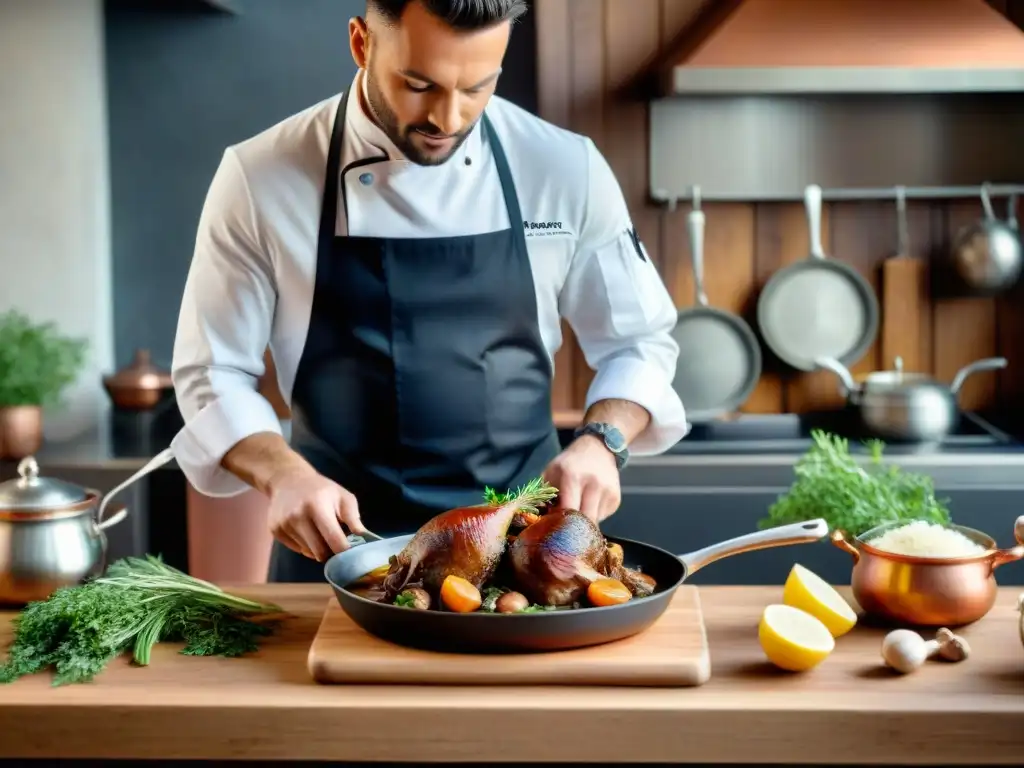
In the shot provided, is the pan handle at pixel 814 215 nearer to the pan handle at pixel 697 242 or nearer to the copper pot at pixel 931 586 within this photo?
the pan handle at pixel 697 242

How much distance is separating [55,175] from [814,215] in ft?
6.38

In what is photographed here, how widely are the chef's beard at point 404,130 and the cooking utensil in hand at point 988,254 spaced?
200cm

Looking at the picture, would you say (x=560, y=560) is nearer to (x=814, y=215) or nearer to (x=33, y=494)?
(x=33, y=494)

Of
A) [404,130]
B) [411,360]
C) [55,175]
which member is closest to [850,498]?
[411,360]

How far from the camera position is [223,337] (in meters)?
1.86

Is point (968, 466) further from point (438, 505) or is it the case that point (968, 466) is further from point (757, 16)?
point (438, 505)

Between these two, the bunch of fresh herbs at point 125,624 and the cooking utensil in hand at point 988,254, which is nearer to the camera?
the bunch of fresh herbs at point 125,624

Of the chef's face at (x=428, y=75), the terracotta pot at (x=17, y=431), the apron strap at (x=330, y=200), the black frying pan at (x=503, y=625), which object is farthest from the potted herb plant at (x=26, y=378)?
the black frying pan at (x=503, y=625)

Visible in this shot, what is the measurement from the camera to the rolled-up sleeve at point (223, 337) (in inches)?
70.2

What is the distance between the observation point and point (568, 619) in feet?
4.20

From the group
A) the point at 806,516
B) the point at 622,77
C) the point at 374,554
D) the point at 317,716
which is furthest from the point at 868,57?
the point at 317,716

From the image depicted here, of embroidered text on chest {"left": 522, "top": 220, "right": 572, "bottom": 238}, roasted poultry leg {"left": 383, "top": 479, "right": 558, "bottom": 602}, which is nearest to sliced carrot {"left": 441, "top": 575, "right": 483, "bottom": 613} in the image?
roasted poultry leg {"left": 383, "top": 479, "right": 558, "bottom": 602}

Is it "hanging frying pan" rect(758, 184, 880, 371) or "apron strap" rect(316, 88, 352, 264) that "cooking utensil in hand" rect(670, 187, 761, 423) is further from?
"apron strap" rect(316, 88, 352, 264)

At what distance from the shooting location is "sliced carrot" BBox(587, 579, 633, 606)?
132 cm
